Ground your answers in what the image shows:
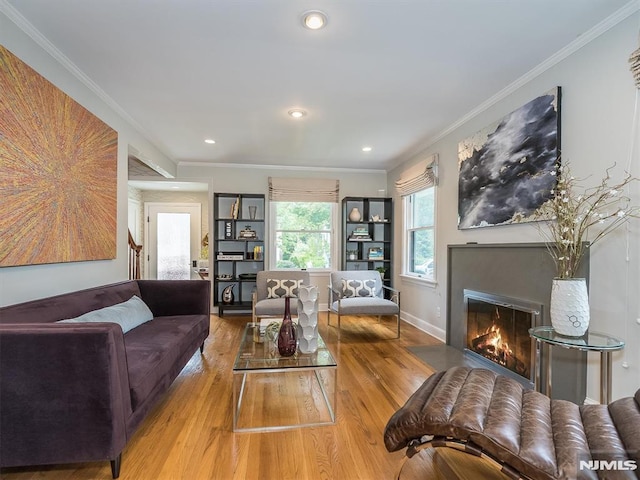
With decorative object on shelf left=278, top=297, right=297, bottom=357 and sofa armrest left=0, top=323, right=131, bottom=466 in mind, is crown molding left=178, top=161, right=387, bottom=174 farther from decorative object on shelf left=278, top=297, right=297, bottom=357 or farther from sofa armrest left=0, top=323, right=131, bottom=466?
sofa armrest left=0, top=323, right=131, bottom=466

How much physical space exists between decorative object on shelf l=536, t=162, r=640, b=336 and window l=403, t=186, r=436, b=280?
2037mm

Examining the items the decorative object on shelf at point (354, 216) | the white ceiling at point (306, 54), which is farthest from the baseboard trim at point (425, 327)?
the white ceiling at point (306, 54)

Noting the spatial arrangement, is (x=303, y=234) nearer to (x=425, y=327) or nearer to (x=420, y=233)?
(x=420, y=233)

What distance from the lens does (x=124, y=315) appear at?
247cm

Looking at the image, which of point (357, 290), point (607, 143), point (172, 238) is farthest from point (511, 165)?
point (172, 238)

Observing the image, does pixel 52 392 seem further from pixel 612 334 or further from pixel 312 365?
pixel 612 334

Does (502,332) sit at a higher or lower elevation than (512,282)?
lower

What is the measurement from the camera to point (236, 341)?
3729mm

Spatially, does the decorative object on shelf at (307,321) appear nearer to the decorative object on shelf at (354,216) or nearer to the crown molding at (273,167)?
the decorative object on shelf at (354,216)

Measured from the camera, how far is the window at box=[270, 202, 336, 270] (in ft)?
17.8

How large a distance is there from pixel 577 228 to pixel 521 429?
1.43 m

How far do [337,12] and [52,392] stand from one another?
238 cm

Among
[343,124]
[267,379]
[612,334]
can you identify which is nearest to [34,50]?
[343,124]

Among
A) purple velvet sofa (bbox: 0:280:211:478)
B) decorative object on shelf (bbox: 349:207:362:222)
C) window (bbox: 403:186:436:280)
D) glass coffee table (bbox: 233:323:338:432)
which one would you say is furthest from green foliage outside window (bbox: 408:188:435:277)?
purple velvet sofa (bbox: 0:280:211:478)
